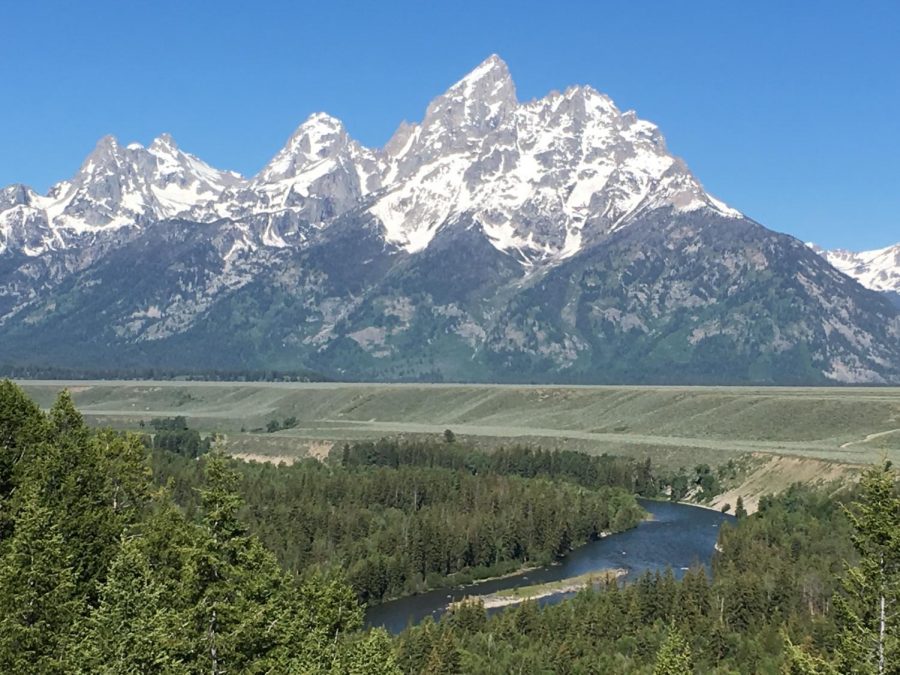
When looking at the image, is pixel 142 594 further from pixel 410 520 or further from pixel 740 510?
pixel 740 510

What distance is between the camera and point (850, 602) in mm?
39594

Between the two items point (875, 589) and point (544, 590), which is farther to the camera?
point (544, 590)

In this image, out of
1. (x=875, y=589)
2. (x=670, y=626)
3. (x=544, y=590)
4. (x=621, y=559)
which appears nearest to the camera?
(x=875, y=589)

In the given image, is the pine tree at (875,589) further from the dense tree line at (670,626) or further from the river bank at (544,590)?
the river bank at (544,590)

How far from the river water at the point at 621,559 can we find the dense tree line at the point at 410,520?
3.10 metres

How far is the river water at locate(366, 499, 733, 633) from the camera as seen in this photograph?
115 metres

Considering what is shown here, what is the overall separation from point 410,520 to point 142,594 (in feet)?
358

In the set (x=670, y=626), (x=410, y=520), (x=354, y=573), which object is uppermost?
(x=670, y=626)

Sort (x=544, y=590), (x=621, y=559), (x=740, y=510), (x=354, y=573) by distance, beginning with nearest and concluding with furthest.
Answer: (x=354, y=573) < (x=544, y=590) < (x=621, y=559) < (x=740, y=510)

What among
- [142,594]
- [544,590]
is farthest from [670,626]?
[142,594]

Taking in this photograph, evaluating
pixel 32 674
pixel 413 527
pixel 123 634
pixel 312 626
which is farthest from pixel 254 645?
pixel 413 527

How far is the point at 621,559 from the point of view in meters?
140

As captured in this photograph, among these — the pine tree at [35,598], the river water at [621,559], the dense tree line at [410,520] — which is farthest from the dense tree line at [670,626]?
the dense tree line at [410,520]

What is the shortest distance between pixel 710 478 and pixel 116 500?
531 feet
